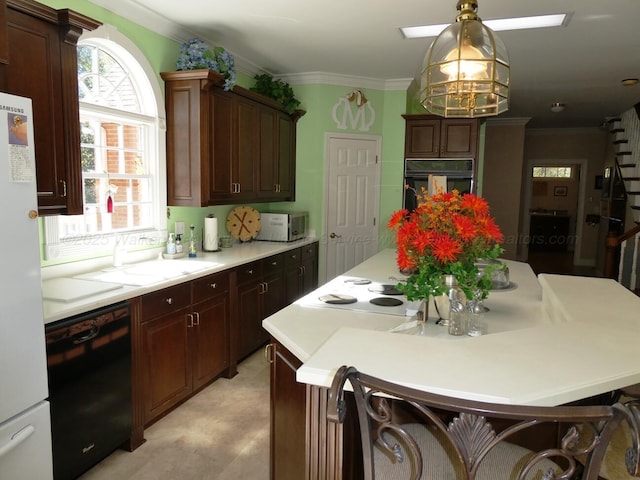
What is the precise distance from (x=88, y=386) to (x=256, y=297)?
1763mm

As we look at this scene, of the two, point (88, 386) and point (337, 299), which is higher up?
point (337, 299)

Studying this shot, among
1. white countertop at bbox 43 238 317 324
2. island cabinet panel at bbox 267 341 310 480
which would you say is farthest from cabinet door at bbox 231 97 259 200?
island cabinet panel at bbox 267 341 310 480

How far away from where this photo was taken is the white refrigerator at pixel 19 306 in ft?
5.55

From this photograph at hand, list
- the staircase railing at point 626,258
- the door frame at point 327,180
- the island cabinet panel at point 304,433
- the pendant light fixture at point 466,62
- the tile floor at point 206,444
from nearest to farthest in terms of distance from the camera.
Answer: the island cabinet panel at point 304,433
the pendant light fixture at point 466,62
the tile floor at point 206,444
the door frame at point 327,180
the staircase railing at point 626,258

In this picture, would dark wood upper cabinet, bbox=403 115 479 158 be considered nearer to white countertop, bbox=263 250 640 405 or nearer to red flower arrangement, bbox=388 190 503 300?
white countertop, bbox=263 250 640 405

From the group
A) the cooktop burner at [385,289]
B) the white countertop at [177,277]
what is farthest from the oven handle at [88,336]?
the cooktop burner at [385,289]

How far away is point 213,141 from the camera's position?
3684 millimetres

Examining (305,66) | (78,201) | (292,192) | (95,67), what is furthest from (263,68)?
(78,201)

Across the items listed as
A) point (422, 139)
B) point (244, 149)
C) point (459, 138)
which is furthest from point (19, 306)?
point (459, 138)

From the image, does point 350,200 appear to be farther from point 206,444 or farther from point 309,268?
point 206,444

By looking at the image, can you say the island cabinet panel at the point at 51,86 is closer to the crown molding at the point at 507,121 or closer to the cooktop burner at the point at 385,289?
the cooktop burner at the point at 385,289

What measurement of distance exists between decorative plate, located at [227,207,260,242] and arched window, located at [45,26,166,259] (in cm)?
96

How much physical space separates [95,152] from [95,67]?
55 cm

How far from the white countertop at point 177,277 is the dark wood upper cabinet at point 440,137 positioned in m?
1.69
